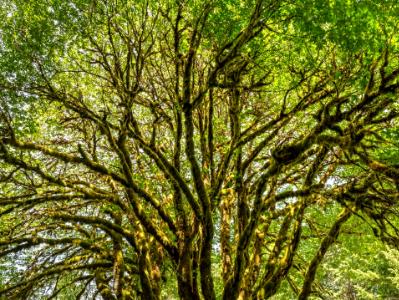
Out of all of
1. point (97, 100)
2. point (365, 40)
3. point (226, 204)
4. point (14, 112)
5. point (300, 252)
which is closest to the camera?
point (365, 40)

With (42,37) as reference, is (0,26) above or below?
above

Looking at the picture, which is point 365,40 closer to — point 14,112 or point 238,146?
point 238,146

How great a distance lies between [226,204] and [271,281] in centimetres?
290

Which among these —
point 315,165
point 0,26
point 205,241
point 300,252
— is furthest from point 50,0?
point 300,252

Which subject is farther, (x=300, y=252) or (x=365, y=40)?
(x=300, y=252)

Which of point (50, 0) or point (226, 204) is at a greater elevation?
point (50, 0)

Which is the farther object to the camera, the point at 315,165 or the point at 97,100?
the point at 97,100

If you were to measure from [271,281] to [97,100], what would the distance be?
7083 mm

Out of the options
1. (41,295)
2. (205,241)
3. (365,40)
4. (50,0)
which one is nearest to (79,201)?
(41,295)

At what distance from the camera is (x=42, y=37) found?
736 cm

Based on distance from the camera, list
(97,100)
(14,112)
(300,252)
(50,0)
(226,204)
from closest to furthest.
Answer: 1. (50,0)
2. (14,112)
3. (226,204)
4. (97,100)
5. (300,252)

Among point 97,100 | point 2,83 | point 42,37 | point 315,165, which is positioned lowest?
point 315,165

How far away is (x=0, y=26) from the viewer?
7.98 meters

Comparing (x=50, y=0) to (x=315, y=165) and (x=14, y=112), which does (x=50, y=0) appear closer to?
(x=14, y=112)
